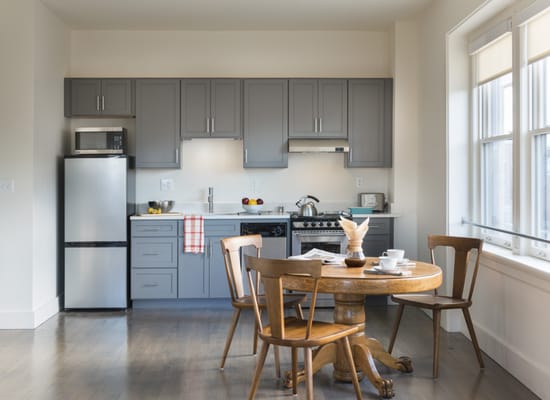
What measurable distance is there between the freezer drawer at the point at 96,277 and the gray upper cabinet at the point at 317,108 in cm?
218

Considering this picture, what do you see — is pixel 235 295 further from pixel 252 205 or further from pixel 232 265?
pixel 252 205

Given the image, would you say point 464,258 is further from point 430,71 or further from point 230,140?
point 230,140

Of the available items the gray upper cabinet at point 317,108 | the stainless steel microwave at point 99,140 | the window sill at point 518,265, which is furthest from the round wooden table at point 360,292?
the stainless steel microwave at point 99,140

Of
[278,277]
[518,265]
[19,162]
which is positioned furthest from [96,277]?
[518,265]

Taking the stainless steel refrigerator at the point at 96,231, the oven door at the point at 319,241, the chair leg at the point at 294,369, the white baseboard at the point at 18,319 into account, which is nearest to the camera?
the chair leg at the point at 294,369

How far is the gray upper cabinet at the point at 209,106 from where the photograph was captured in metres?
5.55

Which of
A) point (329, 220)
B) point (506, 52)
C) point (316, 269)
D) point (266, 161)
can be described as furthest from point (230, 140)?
point (316, 269)

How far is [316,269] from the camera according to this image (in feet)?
8.79

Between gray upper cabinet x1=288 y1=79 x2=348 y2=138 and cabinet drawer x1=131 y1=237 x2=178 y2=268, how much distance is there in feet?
5.54

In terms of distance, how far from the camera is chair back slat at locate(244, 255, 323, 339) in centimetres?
266

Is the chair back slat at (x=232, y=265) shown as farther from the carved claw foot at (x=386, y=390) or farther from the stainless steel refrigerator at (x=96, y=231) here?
the stainless steel refrigerator at (x=96, y=231)

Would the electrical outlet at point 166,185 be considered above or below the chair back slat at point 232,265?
above

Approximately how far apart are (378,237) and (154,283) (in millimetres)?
2299

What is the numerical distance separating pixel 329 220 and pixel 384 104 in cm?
138
